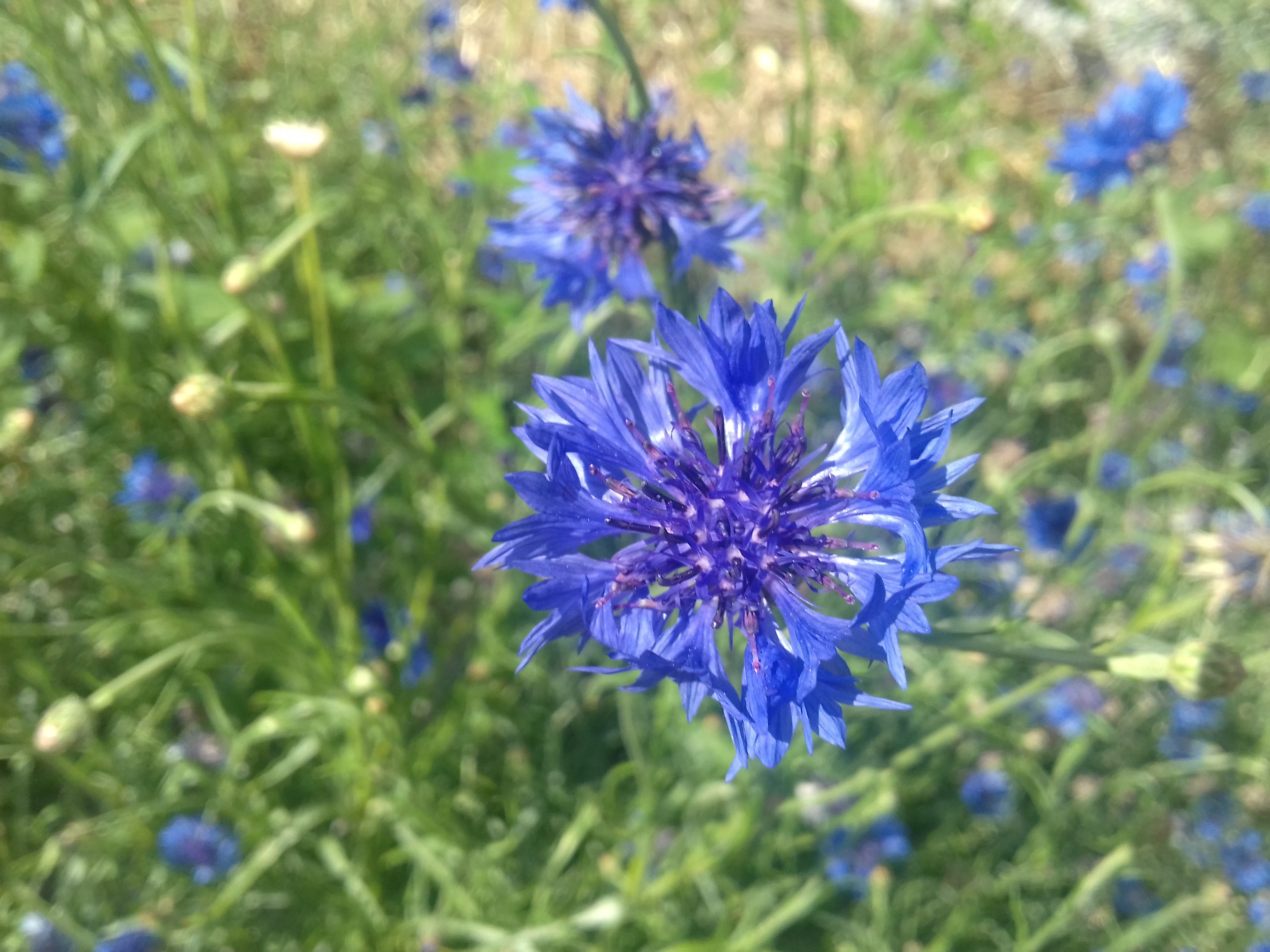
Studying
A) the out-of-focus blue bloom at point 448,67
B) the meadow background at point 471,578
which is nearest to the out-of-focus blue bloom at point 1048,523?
the meadow background at point 471,578

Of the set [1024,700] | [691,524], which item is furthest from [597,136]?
[1024,700]

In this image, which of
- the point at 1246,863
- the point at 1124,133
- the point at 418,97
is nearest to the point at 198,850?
the point at 418,97

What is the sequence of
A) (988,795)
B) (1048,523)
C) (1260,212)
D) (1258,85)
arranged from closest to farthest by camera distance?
(988,795) < (1048,523) < (1260,212) < (1258,85)

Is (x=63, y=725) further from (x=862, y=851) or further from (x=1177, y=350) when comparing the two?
(x=1177, y=350)

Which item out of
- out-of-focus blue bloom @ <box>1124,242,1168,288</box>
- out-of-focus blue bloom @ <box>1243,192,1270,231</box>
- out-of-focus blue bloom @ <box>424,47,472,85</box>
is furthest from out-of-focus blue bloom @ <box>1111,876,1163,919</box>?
out-of-focus blue bloom @ <box>424,47,472,85</box>

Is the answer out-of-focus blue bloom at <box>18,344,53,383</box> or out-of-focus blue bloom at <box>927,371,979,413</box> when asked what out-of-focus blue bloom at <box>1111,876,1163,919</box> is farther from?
out-of-focus blue bloom at <box>18,344,53,383</box>

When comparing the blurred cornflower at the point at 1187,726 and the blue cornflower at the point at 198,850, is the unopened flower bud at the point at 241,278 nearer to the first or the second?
the blue cornflower at the point at 198,850
